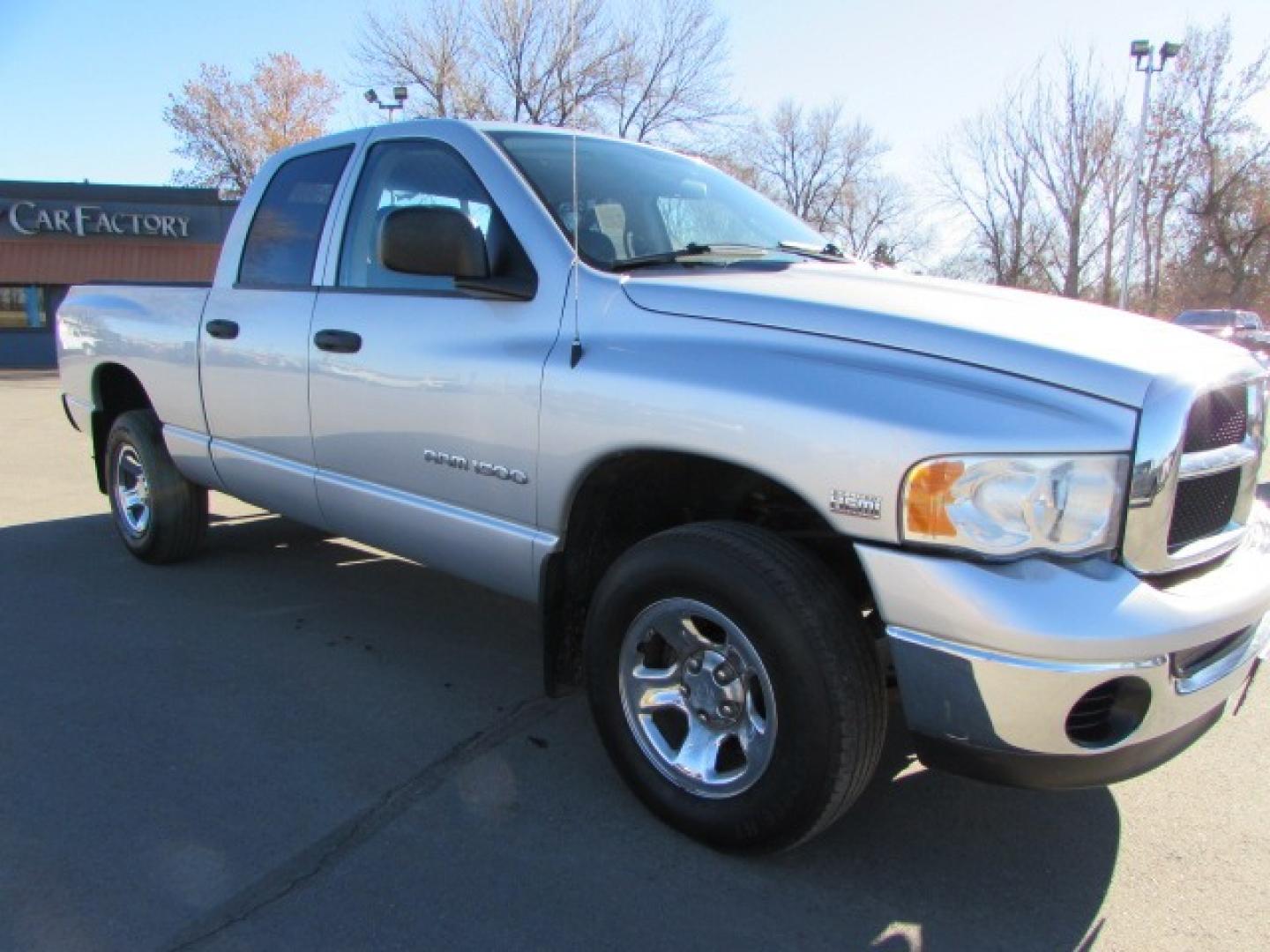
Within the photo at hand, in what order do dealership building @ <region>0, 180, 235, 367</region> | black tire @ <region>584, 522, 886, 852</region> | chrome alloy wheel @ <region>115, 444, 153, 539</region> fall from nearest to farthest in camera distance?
black tire @ <region>584, 522, 886, 852</region>, chrome alloy wheel @ <region>115, 444, 153, 539</region>, dealership building @ <region>0, 180, 235, 367</region>

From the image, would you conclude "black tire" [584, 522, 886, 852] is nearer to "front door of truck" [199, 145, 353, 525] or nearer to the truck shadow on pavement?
the truck shadow on pavement

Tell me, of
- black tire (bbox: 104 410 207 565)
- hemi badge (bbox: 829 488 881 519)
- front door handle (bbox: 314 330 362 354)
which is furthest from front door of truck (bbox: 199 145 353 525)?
hemi badge (bbox: 829 488 881 519)

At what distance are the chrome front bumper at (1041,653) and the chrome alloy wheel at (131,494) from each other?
4.41 m

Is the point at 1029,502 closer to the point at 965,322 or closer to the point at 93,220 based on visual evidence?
the point at 965,322

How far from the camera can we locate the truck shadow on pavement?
2381 millimetres

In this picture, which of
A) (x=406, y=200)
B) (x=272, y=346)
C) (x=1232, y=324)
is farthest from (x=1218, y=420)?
(x=1232, y=324)

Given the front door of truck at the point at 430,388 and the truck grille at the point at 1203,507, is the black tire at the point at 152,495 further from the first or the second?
the truck grille at the point at 1203,507

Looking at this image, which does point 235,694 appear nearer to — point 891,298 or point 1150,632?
point 891,298

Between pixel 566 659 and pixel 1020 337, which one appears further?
pixel 566 659

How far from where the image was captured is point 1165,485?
2.11 m

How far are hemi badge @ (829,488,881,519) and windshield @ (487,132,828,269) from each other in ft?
3.79

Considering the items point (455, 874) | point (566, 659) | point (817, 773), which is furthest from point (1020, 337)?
point (455, 874)

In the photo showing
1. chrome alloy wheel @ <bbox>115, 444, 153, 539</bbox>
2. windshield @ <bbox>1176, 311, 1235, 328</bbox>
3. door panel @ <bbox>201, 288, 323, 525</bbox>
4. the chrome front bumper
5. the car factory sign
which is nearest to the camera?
the chrome front bumper

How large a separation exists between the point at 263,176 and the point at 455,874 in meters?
3.33
